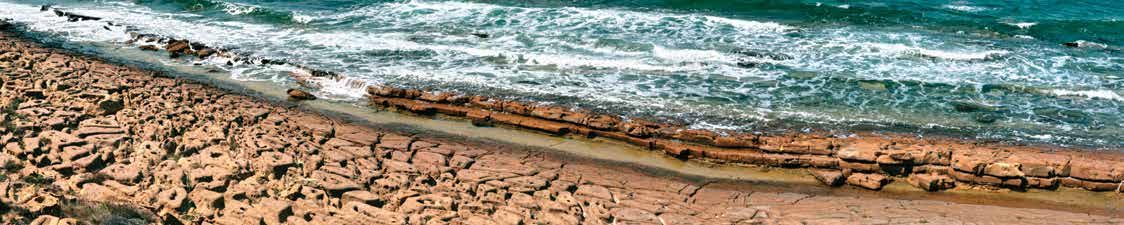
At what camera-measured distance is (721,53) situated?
733 inches

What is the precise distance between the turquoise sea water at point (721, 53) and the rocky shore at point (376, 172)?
1962mm

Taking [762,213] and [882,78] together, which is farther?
[882,78]

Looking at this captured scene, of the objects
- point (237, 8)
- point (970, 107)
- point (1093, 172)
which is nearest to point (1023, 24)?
point (970, 107)

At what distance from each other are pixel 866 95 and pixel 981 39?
710 cm

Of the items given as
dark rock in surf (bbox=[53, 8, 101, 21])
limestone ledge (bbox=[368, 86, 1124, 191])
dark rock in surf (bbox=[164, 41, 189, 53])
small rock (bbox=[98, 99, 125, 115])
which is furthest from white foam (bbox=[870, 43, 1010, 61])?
dark rock in surf (bbox=[53, 8, 101, 21])

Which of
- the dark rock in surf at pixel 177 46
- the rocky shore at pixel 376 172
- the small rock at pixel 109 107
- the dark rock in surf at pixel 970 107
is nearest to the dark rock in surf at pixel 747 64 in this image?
the dark rock in surf at pixel 970 107

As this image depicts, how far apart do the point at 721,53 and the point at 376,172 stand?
10374 millimetres

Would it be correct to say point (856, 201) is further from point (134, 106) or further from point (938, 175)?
point (134, 106)

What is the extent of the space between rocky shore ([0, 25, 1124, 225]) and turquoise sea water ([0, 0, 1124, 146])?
1.96 metres

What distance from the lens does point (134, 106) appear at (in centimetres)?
1259

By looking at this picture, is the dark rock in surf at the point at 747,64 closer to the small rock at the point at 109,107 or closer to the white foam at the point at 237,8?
the small rock at the point at 109,107

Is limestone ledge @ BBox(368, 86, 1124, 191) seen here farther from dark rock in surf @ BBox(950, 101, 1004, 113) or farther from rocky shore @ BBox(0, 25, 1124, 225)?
dark rock in surf @ BBox(950, 101, 1004, 113)

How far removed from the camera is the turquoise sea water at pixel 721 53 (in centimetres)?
1423

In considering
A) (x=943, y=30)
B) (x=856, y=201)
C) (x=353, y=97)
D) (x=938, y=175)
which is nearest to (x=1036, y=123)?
(x=938, y=175)
